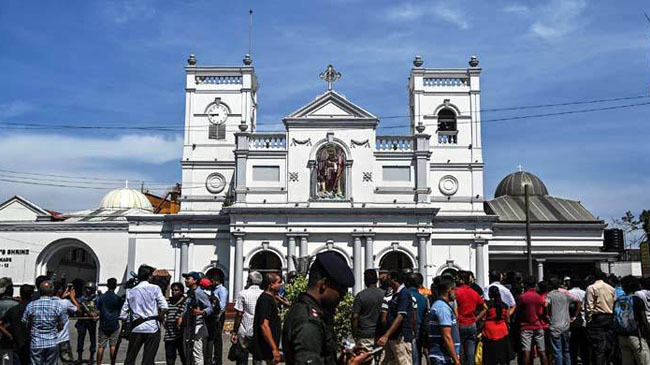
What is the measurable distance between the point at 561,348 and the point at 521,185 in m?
36.4

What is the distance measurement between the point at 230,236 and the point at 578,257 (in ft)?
67.5

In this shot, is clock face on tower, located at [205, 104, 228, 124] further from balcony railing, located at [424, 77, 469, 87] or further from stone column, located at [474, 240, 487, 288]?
stone column, located at [474, 240, 487, 288]

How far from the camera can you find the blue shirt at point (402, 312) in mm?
9828

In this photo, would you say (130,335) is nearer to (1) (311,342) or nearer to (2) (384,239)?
(1) (311,342)

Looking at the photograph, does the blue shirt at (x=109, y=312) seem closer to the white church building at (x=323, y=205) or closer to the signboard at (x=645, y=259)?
the white church building at (x=323, y=205)

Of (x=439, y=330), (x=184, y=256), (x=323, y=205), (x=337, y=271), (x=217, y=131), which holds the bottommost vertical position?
(x=439, y=330)

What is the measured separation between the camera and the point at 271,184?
37.2 m

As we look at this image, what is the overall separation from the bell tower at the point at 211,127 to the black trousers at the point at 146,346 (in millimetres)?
27642

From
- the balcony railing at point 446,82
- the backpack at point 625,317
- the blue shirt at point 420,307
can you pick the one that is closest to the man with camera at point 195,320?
the blue shirt at point 420,307

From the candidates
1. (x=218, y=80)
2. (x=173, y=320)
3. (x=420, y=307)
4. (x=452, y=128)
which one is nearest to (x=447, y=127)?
(x=452, y=128)

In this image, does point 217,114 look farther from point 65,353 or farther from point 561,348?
point 561,348

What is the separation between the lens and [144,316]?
11.4 m

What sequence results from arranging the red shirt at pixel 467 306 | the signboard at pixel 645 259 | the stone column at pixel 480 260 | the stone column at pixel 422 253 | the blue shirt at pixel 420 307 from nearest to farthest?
the blue shirt at pixel 420 307
the red shirt at pixel 467 306
the signboard at pixel 645 259
the stone column at pixel 422 253
the stone column at pixel 480 260

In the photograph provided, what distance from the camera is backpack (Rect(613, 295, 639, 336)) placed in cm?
1115
